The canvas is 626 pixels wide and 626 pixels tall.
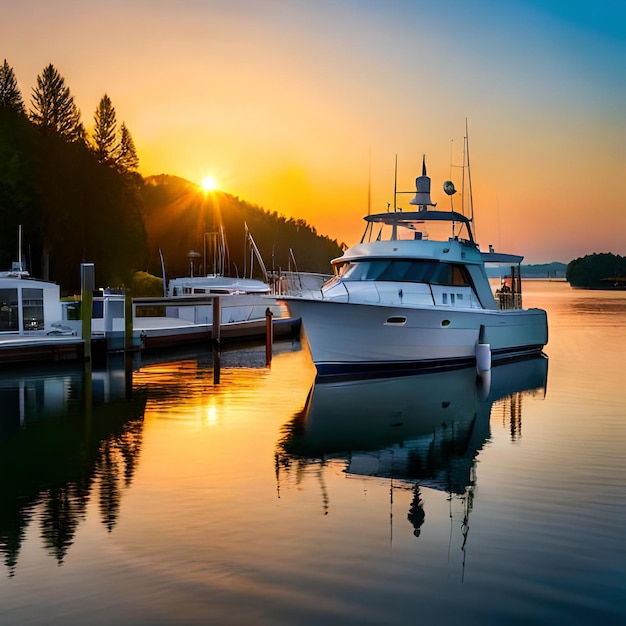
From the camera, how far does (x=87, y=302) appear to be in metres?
30.0

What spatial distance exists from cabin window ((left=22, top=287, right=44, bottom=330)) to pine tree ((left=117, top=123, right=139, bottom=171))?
49217 millimetres

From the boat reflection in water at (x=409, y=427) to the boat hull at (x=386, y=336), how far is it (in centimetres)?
62

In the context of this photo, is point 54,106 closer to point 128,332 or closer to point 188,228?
point 128,332

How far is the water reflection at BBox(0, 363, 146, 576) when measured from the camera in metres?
11.2

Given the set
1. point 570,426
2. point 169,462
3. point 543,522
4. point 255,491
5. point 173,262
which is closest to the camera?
point 543,522

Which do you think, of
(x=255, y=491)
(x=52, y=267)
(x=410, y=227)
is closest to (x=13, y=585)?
(x=255, y=491)

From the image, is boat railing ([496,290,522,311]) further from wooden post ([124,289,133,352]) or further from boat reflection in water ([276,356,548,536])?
wooden post ([124,289,133,352])

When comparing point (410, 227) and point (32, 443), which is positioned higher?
point (410, 227)

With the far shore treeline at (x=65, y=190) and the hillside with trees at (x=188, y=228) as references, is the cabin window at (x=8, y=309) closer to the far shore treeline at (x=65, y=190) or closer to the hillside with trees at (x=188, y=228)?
the far shore treeline at (x=65, y=190)

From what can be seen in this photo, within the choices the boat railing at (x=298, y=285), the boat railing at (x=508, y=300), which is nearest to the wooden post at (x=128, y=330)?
the boat railing at (x=298, y=285)

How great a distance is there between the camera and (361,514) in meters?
11.7

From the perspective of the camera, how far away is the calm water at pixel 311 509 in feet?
27.7

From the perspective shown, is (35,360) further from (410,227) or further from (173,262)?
(173,262)

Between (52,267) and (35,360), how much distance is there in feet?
116
